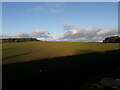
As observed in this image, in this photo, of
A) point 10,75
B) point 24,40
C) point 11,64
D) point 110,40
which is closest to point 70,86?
point 10,75

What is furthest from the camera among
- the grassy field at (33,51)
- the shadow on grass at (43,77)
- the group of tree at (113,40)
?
the group of tree at (113,40)

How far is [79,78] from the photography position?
966 cm

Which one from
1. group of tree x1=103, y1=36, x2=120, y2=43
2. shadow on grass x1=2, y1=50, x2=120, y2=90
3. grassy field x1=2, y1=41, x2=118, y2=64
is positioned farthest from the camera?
group of tree x1=103, y1=36, x2=120, y2=43

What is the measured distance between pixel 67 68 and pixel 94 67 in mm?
2802

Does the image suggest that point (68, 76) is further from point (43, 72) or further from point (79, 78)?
point (43, 72)

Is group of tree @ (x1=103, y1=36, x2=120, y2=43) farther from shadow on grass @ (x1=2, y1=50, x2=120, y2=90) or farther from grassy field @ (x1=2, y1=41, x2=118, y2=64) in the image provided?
shadow on grass @ (x1=2, y1=50, x2=120, y2=90)

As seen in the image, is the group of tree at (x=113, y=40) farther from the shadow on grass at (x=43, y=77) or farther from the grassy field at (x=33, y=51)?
the shadow on grass at (x=43, y=77)

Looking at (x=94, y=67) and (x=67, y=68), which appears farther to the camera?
(x=94, y=67)

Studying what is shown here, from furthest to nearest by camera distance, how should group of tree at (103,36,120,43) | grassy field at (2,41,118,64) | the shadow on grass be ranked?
group of tree at (103,36,120,43)
grassy field at (2,41,118,64)
the shadow on grass

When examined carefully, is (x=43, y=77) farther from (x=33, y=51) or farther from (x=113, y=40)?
(x=113, y=40)

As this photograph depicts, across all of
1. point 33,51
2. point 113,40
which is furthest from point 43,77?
point 113,40

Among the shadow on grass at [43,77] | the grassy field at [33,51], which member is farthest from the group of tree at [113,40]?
the shadow on grass at [43,77]

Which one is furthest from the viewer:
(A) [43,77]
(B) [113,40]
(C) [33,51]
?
(B) [113,40]

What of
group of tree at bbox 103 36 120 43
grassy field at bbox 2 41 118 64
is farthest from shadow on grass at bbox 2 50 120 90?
group of tree at bbox 103 36 120 43
